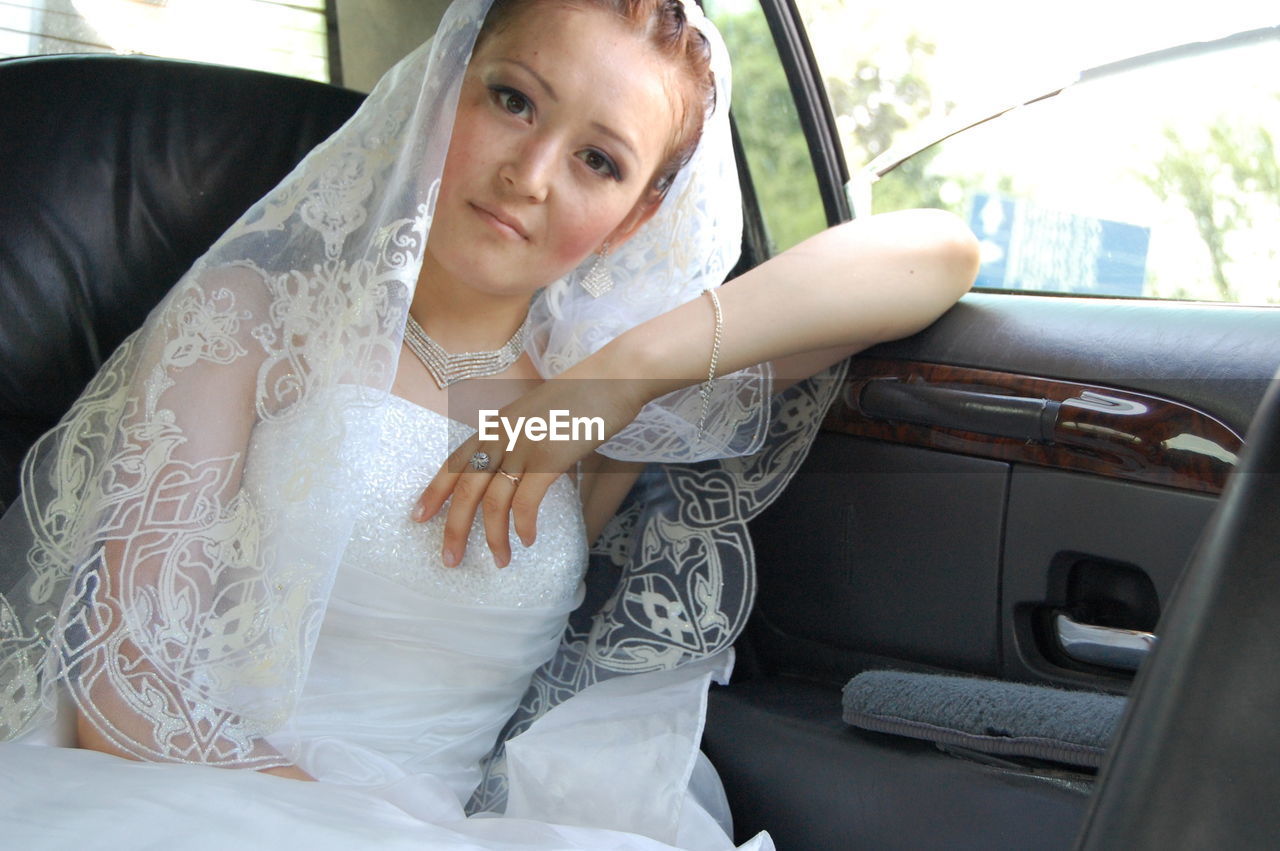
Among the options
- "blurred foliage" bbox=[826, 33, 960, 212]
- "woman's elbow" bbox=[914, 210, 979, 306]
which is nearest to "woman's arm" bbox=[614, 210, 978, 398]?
"woman's elbow" bbox=[914, 210, 979, 306]

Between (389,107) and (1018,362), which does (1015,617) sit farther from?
(389,107)

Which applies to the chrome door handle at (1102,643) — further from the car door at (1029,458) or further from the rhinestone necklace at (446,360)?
the rhinestone necklace at (446,360)

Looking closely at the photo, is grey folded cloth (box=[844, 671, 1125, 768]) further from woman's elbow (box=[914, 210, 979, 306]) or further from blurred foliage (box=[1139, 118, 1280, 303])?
blurred foliage (box=[1139, 118, 1280, 303])

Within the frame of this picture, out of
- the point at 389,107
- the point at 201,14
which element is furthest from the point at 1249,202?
the point at 201,14

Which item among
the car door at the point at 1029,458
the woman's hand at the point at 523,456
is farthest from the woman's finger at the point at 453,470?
the car door at the point at 1029,458

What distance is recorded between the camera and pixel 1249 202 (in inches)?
60.6

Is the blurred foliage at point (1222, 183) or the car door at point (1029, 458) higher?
the blurred foliage at point (1222, 183)

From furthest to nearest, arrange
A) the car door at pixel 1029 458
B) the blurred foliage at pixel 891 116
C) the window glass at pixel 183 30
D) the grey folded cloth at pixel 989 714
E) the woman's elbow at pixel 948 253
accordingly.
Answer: the blurred foliage at pixel 891 116 → the window glass at pixel 183 30 → the woman's elbow at pixel 948 253 → the car door at pixel 1029 458 → the grey folded cloth at pixel 989 714

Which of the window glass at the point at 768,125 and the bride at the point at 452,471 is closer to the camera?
the bride at the point at 452,471

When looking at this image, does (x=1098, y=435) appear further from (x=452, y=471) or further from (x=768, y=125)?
(x=768, y=125)

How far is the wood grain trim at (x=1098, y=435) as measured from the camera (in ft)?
4.18

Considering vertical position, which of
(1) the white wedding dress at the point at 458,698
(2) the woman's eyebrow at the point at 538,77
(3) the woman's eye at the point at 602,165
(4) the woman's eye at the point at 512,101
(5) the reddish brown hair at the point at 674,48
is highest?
(5) the reddish brown hair at the point at 674,48

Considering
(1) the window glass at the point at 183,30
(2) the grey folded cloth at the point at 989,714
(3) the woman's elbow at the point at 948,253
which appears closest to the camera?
(2) the grey folded cloth at the point at 989,714
